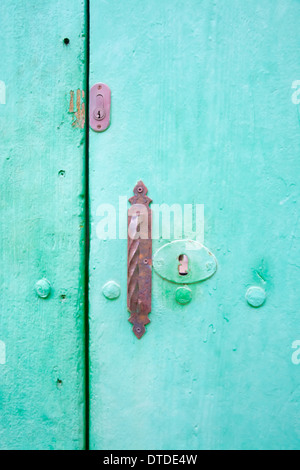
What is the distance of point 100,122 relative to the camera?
539 mm

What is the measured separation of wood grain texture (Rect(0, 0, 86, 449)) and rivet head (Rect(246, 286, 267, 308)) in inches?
14.9

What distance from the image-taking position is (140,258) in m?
0.54

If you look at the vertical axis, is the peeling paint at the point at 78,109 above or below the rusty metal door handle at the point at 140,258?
above

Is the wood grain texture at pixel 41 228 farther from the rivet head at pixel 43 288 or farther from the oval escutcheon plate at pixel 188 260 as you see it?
the oval escutcheon plate at pixel 188 260

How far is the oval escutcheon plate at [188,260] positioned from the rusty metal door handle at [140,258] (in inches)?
1.1

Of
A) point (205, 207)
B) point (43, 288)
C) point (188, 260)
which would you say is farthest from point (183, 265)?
point (43, 288)

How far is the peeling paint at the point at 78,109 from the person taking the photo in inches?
21.4

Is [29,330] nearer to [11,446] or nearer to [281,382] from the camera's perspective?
[11,446]

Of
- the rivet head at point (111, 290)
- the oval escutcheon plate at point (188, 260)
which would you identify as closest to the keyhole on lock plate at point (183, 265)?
the oval escutcheon plate at point (188, 260)

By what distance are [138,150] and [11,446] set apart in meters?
0.75

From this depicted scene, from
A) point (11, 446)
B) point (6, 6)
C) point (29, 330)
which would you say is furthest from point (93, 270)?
point (6, 6)

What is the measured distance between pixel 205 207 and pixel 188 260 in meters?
0.12

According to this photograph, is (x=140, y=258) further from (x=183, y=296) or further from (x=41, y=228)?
(x=41, y=228)

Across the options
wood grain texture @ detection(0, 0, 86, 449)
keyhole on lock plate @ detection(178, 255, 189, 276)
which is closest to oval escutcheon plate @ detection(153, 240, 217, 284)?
keyhole on lock plate @ detection(178, 255, 189, 276)
